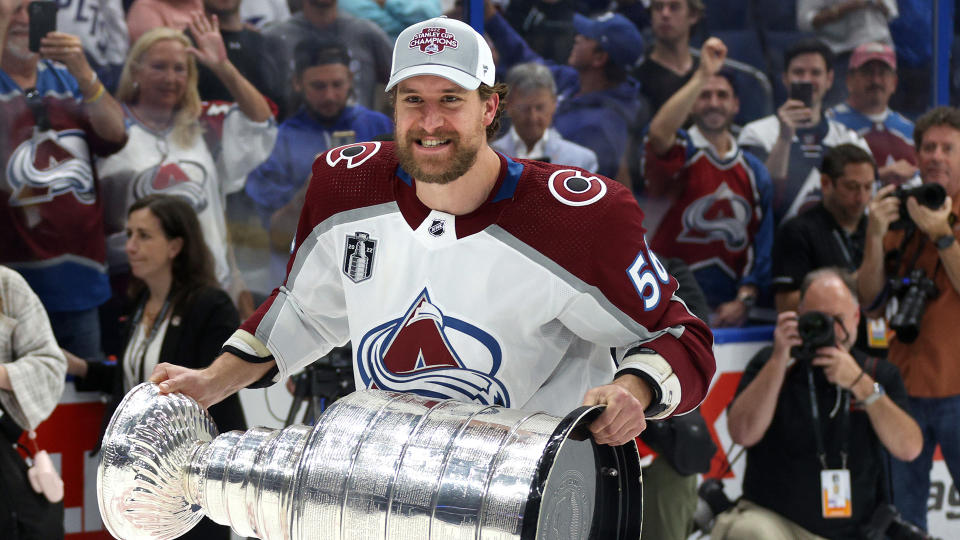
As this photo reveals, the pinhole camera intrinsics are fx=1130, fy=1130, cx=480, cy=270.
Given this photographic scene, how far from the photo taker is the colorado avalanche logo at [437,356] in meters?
2.25

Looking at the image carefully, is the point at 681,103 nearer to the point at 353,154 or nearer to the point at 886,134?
the point at 886,134

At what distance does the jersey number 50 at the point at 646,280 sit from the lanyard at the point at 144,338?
91.5 inches

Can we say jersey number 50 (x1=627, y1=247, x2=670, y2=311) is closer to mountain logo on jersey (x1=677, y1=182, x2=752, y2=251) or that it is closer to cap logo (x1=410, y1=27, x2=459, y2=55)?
cap logo (x1=410, y1=27, x2=459, y2=55)

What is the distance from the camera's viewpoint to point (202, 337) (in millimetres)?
3988

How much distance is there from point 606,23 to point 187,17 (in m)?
1.80

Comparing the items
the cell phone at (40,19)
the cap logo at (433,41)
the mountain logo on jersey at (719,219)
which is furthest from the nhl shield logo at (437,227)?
the mountain logo on jersey at (719,219)

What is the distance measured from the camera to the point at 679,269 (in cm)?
416

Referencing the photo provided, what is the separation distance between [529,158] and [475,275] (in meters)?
2.47

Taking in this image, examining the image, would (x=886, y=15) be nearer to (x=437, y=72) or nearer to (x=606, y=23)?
(x=606, y=23)

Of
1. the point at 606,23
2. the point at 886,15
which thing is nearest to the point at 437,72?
the point at 606,23

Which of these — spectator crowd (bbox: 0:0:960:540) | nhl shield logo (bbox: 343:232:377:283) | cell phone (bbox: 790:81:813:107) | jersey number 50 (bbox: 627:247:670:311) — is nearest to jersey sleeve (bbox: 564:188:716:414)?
jersey number 50 (bbox: 627:247:670:311)

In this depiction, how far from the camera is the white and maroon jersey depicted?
168 inches

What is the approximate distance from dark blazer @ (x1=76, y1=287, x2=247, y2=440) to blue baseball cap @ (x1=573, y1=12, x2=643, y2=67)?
78.5 inches

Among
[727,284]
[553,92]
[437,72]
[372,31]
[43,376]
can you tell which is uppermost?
[437,72]
